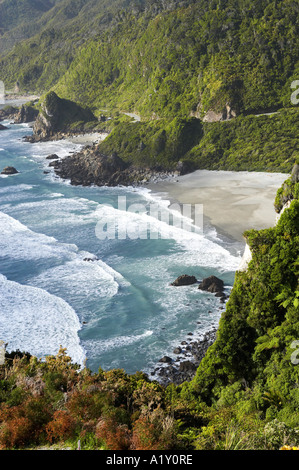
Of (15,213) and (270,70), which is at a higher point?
(270,70)

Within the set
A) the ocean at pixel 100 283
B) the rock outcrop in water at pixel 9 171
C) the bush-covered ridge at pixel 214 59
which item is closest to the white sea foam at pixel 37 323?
the ocean at pixel 100 283

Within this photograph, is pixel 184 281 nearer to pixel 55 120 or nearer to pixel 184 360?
pixel 184 360

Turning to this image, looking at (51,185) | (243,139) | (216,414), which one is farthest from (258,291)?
(243,139)

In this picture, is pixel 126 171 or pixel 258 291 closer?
pixel 258 291

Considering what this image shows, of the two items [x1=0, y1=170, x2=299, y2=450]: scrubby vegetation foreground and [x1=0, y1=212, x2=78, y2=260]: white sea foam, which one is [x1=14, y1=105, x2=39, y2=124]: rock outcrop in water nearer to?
[x1=0, y1=212, x2=78, y2=260]: white sea foam

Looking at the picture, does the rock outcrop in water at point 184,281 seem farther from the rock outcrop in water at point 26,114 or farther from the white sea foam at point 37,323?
the rock outcrop in water at point 26,114

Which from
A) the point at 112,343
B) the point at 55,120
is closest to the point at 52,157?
the point at 55,120

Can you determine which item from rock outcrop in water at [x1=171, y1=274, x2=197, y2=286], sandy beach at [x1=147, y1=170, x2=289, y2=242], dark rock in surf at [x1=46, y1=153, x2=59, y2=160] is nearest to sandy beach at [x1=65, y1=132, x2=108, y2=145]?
dark rock in surf at [x1=46, y1=153, x2=59, y2=160]
